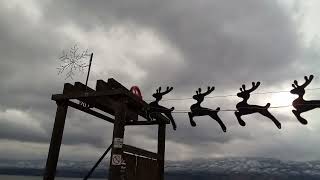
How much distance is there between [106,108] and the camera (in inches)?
452

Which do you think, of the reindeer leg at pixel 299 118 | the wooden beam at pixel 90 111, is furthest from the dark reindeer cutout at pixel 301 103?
the wooden beam at pixel 90 111

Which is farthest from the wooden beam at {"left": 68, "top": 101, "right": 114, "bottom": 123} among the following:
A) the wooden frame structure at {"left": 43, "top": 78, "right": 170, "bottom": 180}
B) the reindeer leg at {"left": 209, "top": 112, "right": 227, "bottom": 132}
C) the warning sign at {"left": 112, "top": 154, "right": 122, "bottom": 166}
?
the reindeer leg at {"left": 209, "top": 112, "right": 227, "bottom": 132}

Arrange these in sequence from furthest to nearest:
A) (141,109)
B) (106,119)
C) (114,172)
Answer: (106,119), (141,109), (114,172)

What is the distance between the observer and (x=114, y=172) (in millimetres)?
8984

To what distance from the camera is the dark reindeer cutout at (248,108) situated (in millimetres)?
9758

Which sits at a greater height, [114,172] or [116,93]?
[116,93]

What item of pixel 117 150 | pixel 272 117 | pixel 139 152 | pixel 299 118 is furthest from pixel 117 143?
pixel 299 118

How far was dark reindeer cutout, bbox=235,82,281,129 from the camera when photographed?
9758 mm

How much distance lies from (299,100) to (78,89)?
6.15m

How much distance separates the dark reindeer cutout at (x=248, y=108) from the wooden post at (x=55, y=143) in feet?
16.4

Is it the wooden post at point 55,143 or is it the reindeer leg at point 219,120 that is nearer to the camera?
the wooden post at point 55,143

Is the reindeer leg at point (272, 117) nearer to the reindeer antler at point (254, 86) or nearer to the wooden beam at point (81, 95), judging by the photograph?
the reindeer antler at point (254, 86)

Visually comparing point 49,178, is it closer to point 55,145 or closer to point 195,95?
point 55,145

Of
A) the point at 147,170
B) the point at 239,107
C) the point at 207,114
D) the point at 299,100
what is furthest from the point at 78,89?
the point at 299,100
